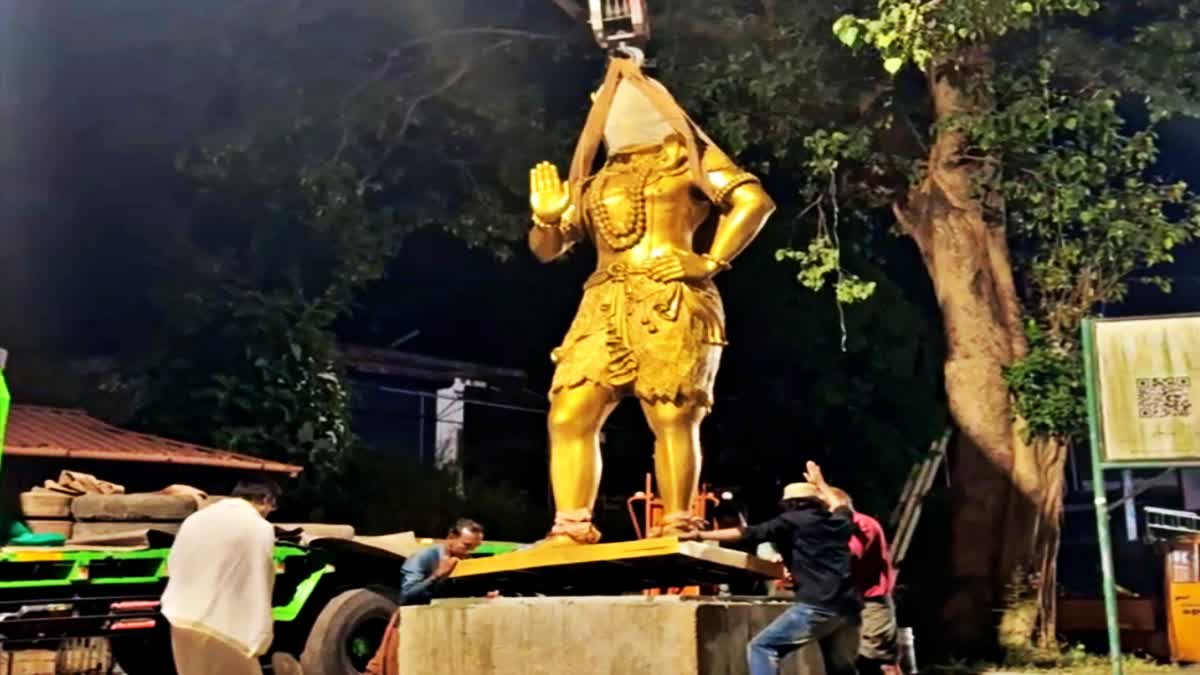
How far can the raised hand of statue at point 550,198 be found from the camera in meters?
6.73

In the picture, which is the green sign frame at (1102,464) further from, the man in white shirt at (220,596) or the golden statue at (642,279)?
the man in white shirt at (220,596)

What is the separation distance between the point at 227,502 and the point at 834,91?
8.27 m

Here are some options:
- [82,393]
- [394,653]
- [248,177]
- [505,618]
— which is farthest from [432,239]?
[505,618]

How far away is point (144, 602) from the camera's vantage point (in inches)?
302

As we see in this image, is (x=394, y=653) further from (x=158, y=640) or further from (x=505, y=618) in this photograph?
(x=505, y=618)

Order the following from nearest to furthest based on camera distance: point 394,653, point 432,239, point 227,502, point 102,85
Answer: point 227,502
point 394,653
point 102,85
point 432,239

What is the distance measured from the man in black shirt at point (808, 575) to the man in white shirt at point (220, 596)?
199 centimetres

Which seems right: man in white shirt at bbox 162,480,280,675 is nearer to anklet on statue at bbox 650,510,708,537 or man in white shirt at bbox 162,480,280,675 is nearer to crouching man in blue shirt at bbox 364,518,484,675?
anklet on statue at bbox 650,510,708,537

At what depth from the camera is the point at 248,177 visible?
39.2 ft

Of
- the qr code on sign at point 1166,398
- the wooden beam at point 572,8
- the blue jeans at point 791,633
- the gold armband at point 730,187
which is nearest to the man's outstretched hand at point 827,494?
the blue jeans at point 791,633

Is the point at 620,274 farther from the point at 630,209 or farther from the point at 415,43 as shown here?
the point at 415,43

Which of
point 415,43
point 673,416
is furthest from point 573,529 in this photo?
point 415,43

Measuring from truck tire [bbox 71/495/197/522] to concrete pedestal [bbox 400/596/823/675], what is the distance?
2732mm

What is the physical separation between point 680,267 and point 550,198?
940mm
